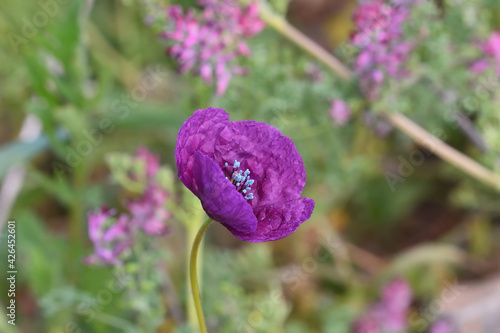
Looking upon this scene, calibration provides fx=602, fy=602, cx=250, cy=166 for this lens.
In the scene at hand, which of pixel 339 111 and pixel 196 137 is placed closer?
pixel 196 137

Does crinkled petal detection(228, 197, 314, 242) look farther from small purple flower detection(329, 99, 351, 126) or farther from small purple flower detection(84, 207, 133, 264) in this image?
small purple flower detection(329, 99, 351, 126)

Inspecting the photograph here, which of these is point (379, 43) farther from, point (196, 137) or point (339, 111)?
point (196, 137)

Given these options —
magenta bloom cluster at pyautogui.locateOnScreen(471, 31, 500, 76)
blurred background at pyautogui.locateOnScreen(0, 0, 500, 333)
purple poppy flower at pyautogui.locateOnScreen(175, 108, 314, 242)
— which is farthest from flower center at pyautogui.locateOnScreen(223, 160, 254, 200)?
magenta bloom cluster at pyautogui.locateOnScreen(471, 31, 500, 76)

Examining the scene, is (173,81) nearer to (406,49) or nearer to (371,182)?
(371,182)

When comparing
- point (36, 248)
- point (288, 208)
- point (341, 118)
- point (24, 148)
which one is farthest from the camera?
point (24, 148)

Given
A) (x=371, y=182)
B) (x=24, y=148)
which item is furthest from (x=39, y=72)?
(x=371, y=182)

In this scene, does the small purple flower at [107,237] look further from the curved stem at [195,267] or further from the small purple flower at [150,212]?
the curved stem at [195,267]
